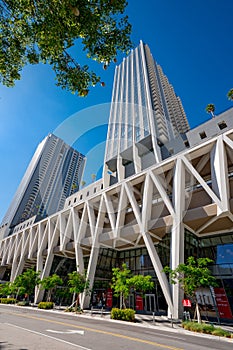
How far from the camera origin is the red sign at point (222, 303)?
744 inches

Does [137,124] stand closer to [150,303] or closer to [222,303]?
[150,303]

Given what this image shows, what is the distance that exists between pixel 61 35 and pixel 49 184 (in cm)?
10185

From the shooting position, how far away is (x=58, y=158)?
10538cm

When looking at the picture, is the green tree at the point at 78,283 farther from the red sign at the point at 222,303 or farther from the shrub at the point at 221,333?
the shrub at the point at 221,333

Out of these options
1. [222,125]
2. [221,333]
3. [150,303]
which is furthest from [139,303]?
[222,125]

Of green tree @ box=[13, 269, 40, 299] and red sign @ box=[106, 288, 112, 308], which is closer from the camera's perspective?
red sign @ box=[106, 288, 112, 308]

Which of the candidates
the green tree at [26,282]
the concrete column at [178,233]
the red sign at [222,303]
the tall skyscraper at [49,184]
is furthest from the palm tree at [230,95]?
the tall skyscraper at [49,184]

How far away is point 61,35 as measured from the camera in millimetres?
5969

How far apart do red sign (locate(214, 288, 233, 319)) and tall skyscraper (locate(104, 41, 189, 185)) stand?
22.9 meters

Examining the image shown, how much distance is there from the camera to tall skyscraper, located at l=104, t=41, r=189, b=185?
4266 centimetres

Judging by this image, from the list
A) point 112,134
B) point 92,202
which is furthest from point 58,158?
point 92,202

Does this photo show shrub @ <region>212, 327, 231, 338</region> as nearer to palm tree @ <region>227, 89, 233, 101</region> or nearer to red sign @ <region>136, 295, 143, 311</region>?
red sign @ <region>136, 295, 143, 311</region>

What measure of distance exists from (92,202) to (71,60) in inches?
1064

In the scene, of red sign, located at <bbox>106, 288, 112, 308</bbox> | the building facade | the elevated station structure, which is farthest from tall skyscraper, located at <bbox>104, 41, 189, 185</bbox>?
red sign, located at <bbox>106, 288, 112, 308</bbox>
